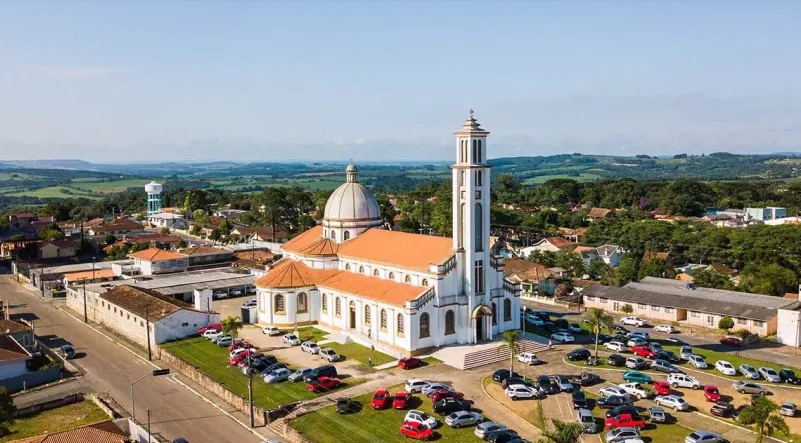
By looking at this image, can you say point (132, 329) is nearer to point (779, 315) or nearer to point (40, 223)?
point (779, 315)

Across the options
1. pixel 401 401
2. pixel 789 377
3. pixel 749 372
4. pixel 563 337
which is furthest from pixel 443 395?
pixel 789 377

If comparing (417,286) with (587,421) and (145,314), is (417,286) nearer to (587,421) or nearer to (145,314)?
(587,421)

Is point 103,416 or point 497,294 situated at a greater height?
point 497,294

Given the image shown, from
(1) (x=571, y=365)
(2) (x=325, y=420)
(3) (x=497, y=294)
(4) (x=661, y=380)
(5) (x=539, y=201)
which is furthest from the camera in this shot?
(5) (x=539, y=201)

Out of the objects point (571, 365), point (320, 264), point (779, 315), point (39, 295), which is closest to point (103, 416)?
point (320, 264)

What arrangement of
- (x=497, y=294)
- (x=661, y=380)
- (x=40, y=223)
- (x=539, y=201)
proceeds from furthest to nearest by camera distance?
(x=539, y=201), (x=40, y=223), (x=497, y=294), (x=661, y=380)

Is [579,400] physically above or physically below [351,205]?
below
